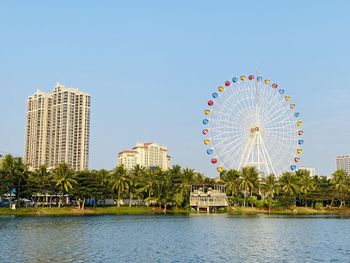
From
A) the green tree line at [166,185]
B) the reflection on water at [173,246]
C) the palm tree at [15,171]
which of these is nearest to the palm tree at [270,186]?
the green tree line at [166,185]

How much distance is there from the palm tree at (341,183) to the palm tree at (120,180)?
65.8 m

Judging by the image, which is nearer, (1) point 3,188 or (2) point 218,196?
(1) point 3,188

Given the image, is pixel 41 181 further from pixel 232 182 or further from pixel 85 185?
pixel 232 182

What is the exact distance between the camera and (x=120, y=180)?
127375 millimetres

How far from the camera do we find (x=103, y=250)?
45750 millimetres

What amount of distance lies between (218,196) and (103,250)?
288 feet

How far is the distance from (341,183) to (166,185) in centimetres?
5658

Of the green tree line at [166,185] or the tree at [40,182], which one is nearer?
the tree at [40,182]

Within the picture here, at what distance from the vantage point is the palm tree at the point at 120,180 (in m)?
127

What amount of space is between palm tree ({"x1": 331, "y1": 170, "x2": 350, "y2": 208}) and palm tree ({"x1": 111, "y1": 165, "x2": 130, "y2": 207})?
216ft

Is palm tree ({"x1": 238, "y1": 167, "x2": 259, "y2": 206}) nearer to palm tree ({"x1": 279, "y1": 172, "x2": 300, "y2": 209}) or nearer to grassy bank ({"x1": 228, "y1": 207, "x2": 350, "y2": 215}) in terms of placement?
grassy bank ({"x1": 228, "y1": 207, "x2": 350, "y2": 215})

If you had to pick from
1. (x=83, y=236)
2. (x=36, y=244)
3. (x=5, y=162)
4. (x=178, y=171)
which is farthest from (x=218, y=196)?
(x=36, y=244)

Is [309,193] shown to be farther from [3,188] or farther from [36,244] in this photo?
[36,244]

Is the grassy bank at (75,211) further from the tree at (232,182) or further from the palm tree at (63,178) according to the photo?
the tree at (232,182)
